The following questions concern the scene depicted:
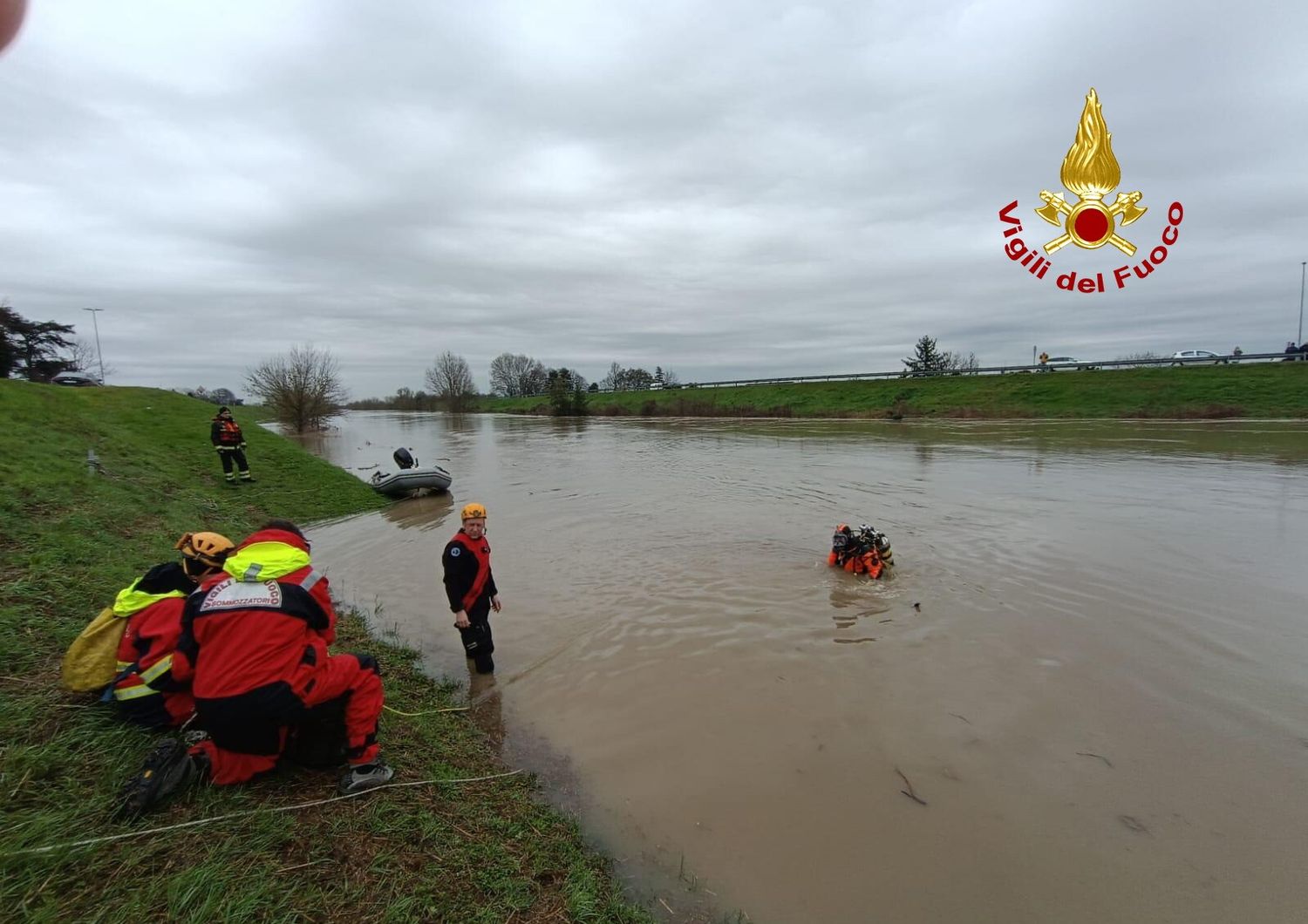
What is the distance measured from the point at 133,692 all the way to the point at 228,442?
528 inches

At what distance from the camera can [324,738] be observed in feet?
10.7

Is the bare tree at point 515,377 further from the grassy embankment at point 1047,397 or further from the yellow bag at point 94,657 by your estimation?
the yellow bag at point 94,657

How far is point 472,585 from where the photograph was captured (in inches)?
218

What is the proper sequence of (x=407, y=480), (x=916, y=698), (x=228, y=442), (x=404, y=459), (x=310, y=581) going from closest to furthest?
(x=310, y=581), (x=916, y=698), (x=228, y=442), (x=407, y=480), (x=404, y=459)

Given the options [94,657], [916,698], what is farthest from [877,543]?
[94,657]

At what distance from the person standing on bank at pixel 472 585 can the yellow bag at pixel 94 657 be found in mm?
2333

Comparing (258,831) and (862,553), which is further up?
(258,831)

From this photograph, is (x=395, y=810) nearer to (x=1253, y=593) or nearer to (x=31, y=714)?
(x=31, y=714)

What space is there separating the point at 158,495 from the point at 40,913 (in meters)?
10.9

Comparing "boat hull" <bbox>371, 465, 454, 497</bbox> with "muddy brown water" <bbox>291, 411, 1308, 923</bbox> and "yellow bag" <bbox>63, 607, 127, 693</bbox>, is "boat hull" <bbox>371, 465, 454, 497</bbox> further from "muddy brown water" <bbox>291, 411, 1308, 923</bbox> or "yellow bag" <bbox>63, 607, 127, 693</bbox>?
"yellow bag" <bbox>63, 607, 127, 693</bbox>

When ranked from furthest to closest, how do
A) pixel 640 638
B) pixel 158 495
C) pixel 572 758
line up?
pixel 158 495, pixel 640 638, pixel 572 758

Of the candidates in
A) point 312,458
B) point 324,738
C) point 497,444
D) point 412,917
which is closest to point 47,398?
point 312,458

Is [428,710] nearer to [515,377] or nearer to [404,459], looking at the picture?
[404,459]

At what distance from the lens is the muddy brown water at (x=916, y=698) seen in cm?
331
